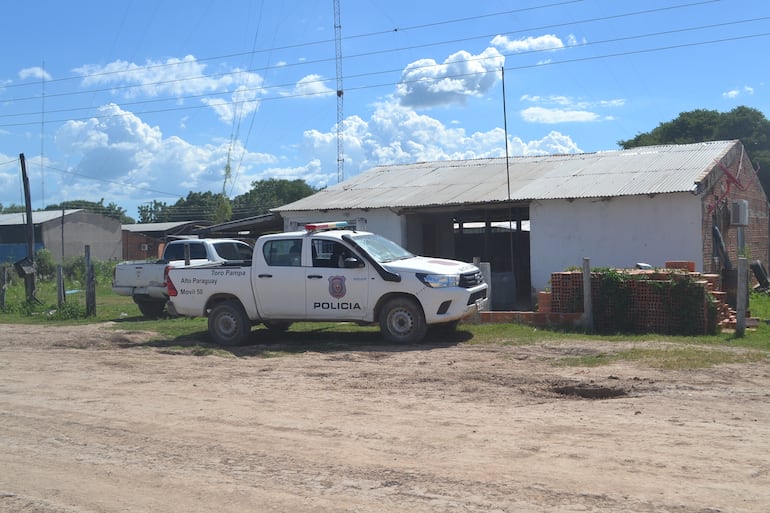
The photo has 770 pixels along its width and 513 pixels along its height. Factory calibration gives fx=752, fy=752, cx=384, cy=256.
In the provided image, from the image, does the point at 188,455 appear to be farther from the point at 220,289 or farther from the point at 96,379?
the point at 220,289

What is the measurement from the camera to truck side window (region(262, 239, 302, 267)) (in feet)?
43.8

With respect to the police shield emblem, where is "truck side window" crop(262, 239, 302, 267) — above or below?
above

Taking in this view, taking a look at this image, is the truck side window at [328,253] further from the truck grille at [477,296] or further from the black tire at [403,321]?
the truck grille at [477,296]

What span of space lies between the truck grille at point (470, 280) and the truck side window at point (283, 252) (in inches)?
114

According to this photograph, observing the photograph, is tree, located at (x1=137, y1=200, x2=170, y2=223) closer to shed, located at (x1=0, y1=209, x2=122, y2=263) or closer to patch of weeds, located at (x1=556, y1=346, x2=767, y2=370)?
shed, located at (x1=0, y1=209, x2=122, y2=263)

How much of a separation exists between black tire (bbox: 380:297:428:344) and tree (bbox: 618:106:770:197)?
39.7m

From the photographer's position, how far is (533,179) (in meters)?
21.3

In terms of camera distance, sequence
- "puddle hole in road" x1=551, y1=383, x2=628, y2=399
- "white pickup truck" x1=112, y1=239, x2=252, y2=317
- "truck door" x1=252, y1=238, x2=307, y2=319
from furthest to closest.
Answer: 1. "white pickup truck" x1=112, y1=239, x2=252, y2=317
2. "truck door" x1=252, y1=238, x2=307, y2=319
3. "puddle hole in road" x1=551, y1=383, x2=628, y2=399

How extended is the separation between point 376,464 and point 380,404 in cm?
229

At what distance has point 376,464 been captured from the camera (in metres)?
6.11

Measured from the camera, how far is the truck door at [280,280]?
43.6 feet

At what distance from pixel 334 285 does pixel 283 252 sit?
46.9 inches

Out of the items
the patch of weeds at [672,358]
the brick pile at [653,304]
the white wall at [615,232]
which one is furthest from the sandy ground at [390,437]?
the white wall at [615,232]

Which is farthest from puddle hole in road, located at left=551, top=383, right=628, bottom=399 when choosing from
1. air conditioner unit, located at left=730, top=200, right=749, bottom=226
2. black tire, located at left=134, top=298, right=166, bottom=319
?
black tire, located at left=134, top=298, right=166, bottom=319
